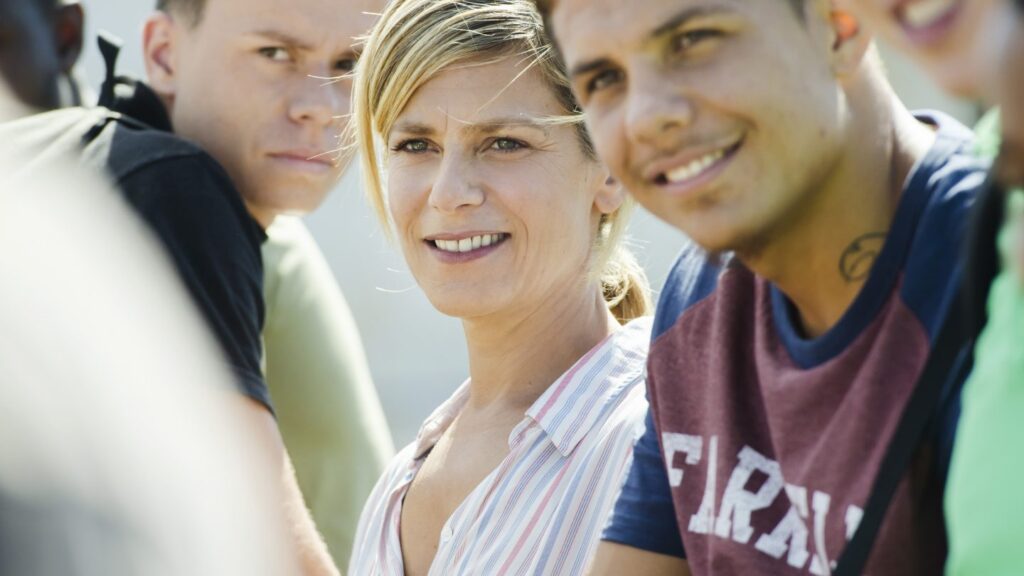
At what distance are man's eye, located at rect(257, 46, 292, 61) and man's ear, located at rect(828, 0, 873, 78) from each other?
1665 millimetres

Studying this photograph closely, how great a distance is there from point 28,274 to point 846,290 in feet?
2.92

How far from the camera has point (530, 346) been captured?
8.82 feet

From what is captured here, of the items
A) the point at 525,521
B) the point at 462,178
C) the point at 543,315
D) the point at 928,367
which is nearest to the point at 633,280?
the point at 543,315

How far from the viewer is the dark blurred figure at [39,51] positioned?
11.3ft

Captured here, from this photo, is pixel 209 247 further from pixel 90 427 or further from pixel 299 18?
pixel 90 427

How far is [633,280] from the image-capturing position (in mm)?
2980

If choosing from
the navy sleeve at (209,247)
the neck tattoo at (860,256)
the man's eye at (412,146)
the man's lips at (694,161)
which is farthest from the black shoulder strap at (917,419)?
the navy sleeve at (209,247)

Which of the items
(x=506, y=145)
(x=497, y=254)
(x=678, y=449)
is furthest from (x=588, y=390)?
(x=678, y=449)

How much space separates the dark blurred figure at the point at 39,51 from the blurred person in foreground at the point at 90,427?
75.7 inches

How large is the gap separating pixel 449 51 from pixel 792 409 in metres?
1.08

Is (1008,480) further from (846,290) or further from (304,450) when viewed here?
(304,450)

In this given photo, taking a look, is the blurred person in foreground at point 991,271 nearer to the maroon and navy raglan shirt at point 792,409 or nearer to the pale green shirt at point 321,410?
the maroon and navy raglan shirt at point 792,409

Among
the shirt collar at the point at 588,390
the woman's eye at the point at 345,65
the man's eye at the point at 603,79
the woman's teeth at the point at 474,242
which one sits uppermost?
the man's eye at the point at 603,79

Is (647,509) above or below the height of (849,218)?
below
